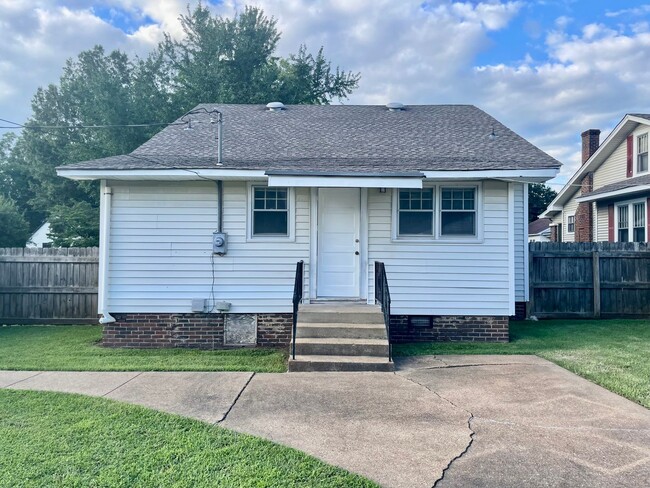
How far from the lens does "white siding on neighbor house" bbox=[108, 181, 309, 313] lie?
7.39 meters

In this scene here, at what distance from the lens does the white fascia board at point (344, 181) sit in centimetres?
673

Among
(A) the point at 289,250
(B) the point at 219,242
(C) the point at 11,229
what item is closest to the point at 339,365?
(A) the point at 289,250

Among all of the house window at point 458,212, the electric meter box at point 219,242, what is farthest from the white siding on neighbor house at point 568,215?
the electric meter box at point 219,242

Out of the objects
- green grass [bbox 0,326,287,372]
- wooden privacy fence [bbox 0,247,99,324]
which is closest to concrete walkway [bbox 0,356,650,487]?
green grass [bbox 0,326,287,372]

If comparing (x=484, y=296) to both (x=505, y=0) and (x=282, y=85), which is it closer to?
(x=505, y=0)

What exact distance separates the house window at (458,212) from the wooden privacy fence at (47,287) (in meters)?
7.36

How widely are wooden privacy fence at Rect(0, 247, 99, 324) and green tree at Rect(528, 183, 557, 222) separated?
40.1m

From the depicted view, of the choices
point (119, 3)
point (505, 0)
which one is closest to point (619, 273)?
point (505, 0)

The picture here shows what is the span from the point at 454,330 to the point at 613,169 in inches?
509

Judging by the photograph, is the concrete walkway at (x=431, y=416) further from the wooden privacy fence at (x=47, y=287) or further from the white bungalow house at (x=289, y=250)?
the wooden privacy fence at (x=47, y=287)

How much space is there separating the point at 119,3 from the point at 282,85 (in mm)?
9602

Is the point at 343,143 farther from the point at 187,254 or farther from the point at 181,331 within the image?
the point at 181,331

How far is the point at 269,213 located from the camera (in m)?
7.57

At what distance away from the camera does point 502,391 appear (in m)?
4.86
